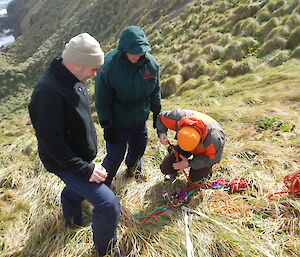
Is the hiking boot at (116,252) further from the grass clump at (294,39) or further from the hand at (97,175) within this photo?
the grass clump at (294,39)

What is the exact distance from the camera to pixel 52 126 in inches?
72.0

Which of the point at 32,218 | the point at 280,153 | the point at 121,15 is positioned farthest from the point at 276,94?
the point at 121,15

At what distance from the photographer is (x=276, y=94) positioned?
19.2ft

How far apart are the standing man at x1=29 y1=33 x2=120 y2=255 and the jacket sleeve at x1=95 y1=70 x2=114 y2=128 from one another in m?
0.55

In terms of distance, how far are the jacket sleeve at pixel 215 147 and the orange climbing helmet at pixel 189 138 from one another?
0.21 meters

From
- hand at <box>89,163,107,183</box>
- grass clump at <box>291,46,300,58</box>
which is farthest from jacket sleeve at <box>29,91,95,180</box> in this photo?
grass clump at <box>291,46,300,58</box>

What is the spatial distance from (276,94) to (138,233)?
4815 millimetres

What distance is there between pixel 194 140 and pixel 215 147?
36 cm

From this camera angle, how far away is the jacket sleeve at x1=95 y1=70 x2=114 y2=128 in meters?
2.75

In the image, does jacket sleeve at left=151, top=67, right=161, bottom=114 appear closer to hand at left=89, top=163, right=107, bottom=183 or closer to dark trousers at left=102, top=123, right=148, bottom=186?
dark trousers at left=102, top=123, right=148, bottom=186

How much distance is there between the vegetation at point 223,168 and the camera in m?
2.66

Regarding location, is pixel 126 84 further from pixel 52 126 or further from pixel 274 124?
pixel 274 124

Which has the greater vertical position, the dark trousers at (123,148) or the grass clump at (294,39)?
the dark trousers at (123,148)

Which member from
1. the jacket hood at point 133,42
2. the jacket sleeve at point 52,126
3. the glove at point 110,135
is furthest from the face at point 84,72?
the glove at point 110,135
